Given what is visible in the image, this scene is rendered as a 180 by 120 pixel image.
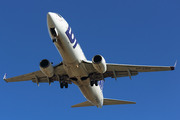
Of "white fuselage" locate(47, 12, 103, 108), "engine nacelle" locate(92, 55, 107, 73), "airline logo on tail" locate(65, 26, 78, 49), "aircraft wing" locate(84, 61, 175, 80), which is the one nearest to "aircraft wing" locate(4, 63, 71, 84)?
"white fuselage" locate(47, 12, 103, 108)

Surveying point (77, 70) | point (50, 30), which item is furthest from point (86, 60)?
point (50, 30)

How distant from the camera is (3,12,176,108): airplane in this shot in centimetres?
2089

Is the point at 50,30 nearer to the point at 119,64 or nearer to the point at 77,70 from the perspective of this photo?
the point at 77,70

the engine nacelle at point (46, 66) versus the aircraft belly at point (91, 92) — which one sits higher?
the engine nacelle at point (46, 66)

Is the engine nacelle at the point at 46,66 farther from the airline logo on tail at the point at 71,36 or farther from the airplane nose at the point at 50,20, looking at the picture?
the airplane nose at the point at 50,20

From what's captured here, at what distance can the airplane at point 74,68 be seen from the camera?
68.5 ft

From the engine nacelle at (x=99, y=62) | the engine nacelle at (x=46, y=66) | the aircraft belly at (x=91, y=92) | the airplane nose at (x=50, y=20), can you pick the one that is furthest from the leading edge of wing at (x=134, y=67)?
the airplane nose at (x=50, y=20)

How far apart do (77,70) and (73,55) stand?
6.53 ft

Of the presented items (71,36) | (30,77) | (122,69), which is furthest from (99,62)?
(30,77)

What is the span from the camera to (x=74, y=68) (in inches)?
900

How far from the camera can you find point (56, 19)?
67.7 ft

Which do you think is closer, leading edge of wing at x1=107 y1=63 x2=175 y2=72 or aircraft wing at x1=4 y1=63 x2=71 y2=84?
leading edge of wing at x1=107 y1=63 x2=175 y2=72

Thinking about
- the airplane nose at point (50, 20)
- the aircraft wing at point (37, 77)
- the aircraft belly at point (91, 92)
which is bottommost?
the aircraft belly at point (91, 92)

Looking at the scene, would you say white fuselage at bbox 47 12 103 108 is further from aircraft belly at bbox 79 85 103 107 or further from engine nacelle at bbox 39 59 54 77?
engine nacelle at bbox 39 59 54 77
